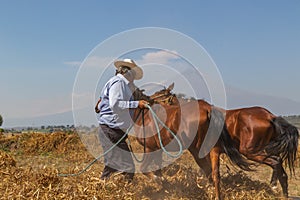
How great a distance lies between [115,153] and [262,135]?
9.36ft

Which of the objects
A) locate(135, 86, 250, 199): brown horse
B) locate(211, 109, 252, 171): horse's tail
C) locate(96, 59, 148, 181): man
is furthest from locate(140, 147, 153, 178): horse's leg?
locate(211, 109, 252, 171): horse's tail

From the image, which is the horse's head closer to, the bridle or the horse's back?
the bridle

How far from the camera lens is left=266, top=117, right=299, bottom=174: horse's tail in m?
5.66

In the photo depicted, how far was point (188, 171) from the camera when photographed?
18.5 feet

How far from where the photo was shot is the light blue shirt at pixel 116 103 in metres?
4.40

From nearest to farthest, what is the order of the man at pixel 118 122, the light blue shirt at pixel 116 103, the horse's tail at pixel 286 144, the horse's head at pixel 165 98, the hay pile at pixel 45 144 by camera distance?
the light blue shirt at pixel 116 103 → the man at pixel 118 122 → the horse's tail at pixel 286 144 → the horse's head at pixel 165 98 → the hay pile at pixel 45 144

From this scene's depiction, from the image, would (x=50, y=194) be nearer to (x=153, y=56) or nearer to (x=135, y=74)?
(x=135, y=74)

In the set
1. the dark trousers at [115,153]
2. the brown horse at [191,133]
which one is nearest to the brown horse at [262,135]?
the brown horse at [191,133]

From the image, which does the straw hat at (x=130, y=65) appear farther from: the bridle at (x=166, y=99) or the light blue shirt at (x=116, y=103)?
the bridle at (x=166, y=99)

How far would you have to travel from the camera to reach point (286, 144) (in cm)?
572

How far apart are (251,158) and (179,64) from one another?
7.84 ft

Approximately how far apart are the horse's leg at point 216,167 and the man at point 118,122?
1.12 meters

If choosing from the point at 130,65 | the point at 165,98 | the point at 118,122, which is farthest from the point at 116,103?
the point at 165,98

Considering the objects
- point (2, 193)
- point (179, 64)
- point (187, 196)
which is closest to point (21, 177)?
point (2, 193)
